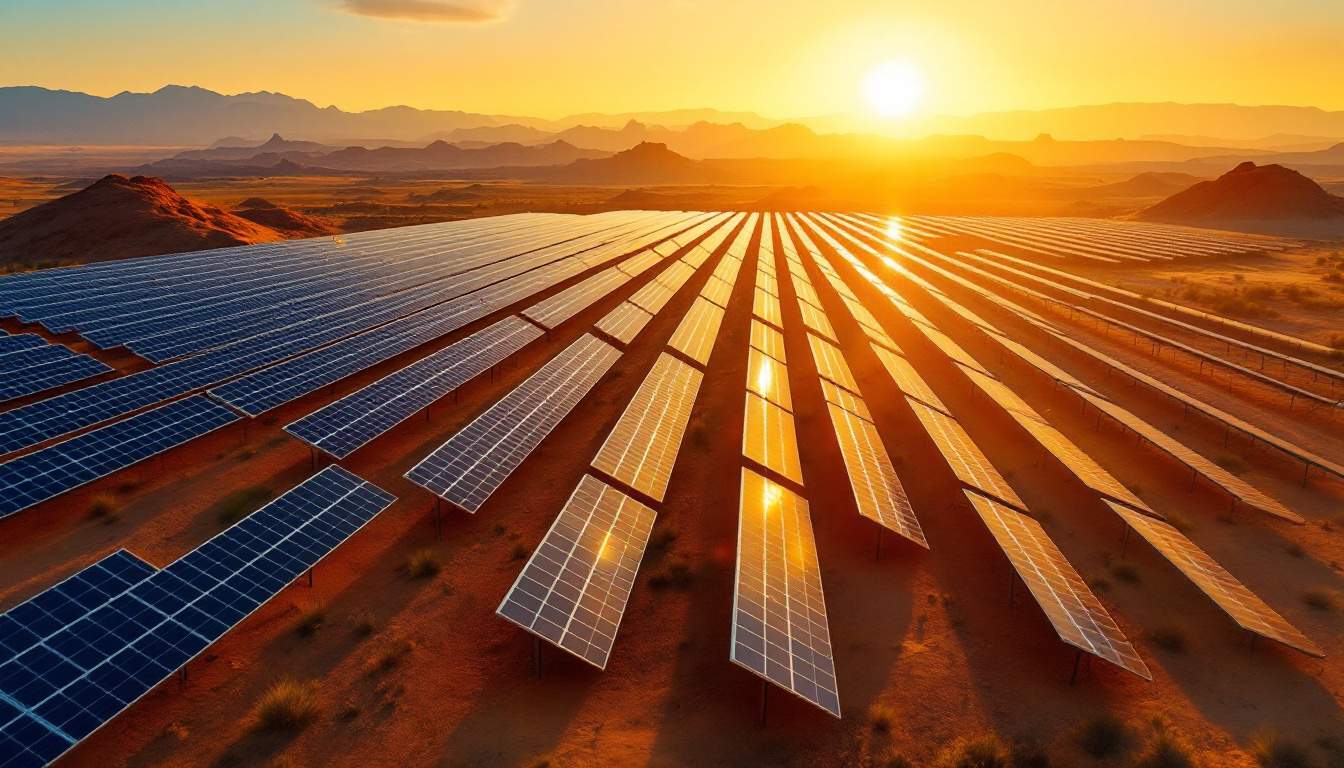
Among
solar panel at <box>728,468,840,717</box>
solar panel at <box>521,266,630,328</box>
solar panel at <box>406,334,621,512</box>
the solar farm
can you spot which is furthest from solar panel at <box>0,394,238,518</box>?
solar panel at <box>728,468,840,717</box>

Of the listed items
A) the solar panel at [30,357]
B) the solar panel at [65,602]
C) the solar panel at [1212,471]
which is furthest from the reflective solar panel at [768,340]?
the solar panel at [30,357]

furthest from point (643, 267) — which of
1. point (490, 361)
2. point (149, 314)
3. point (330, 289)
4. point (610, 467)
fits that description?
point (610, 467)

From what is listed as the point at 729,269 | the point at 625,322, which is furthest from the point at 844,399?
the point at 729,269

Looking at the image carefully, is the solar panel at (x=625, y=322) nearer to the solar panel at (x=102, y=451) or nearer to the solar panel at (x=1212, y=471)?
the solar panel at (x=102, y=451)

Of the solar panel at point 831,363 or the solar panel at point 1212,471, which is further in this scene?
the solar panel at point 831,363

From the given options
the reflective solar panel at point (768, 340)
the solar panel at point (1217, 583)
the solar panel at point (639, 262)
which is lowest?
the solar panel at point (1217, 583)

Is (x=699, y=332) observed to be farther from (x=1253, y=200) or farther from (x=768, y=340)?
(x=1253, y=200)

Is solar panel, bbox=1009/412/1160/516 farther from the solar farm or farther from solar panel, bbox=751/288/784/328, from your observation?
solar panel, bbox=751/288/784/328
